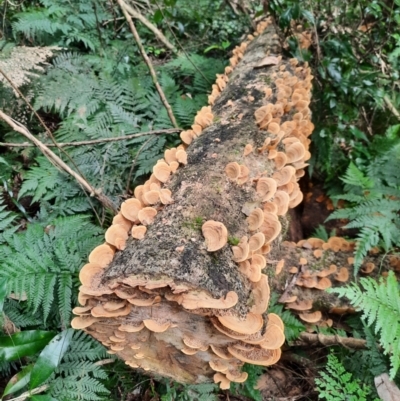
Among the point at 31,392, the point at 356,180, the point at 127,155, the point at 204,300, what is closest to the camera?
the point at 204,300

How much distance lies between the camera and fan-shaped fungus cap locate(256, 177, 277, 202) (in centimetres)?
288

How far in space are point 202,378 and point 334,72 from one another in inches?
140

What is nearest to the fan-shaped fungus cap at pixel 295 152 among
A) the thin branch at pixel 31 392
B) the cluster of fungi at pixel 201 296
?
the cluster of fungi at pixel 201 296

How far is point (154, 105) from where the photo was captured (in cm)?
502

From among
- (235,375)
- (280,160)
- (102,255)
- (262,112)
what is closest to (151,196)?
(102,255)

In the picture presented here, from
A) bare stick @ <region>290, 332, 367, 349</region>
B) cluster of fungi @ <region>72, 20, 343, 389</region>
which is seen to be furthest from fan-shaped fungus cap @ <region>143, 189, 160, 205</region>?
bare stick @ <region>290, 332, 367, 349</region>

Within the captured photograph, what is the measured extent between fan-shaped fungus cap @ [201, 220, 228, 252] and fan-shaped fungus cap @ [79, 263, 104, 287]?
714 millimetres

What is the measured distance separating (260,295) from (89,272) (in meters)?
1.10

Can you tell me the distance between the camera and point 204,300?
212cm

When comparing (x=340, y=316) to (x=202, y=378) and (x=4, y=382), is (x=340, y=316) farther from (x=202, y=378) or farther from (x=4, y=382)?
(x=4, y=382)

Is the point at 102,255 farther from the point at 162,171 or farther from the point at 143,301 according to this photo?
the point at 162,171

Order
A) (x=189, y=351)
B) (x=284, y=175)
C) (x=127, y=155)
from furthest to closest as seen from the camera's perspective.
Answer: (x=127, y=155), (x=284, y=175), (x=189, y=351)

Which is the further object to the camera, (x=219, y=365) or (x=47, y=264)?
(x=47, y=264)

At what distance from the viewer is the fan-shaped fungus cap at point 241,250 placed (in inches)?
93.6
